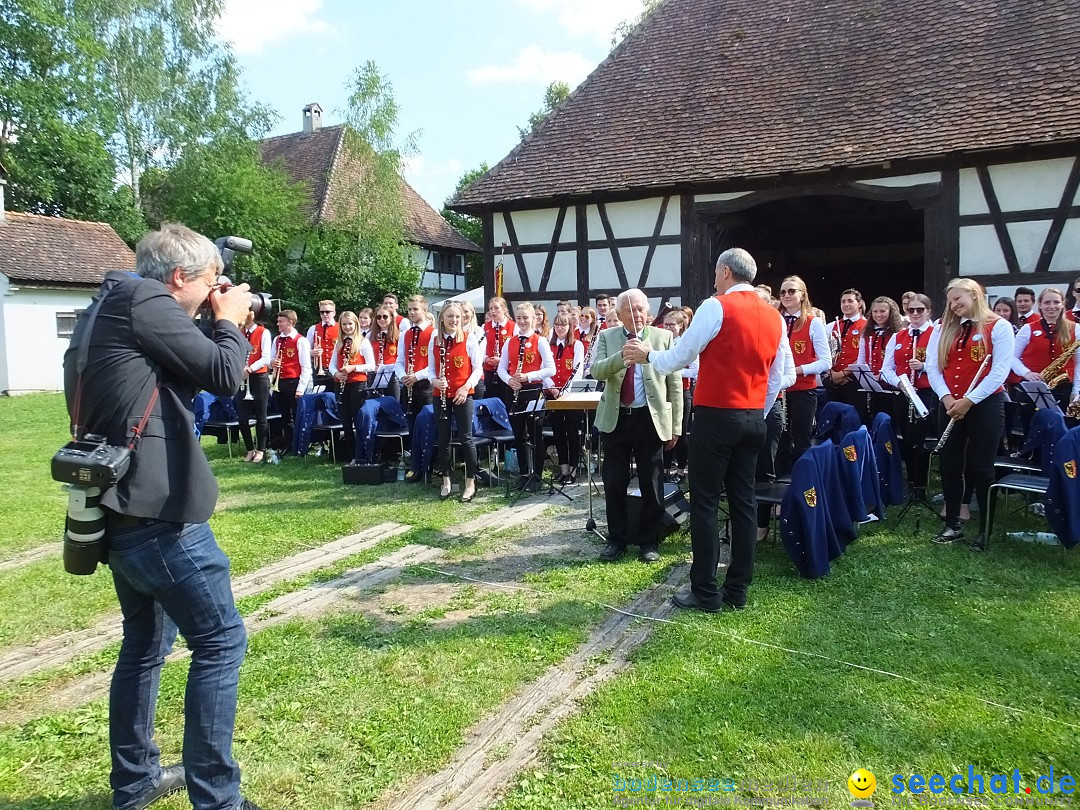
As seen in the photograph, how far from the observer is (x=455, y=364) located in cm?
801

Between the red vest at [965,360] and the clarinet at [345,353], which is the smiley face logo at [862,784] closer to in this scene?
the red vest at [965,360]

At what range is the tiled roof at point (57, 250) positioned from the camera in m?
23.6

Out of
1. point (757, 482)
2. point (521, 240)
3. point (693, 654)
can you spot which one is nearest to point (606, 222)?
point (521, 240)

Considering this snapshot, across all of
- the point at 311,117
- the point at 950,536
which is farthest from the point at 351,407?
the point at 311,117

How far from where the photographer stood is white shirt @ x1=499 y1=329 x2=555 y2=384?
28.8ft

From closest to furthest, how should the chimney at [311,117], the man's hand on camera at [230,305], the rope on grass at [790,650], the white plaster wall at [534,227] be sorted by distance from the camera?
the man's hand on camera at [230,305] < the rope on grass at [790,650] < the white plaster wall at [534,227] < the chimney at [311,117]

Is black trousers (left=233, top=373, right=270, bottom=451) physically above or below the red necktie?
below

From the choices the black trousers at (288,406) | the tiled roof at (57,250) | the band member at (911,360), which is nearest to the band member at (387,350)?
the black trousers at (288,406)

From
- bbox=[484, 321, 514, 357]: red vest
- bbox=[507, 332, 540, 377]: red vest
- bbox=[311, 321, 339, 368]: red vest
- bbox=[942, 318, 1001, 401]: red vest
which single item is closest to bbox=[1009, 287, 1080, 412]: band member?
bbox=[942, 318, 1001, 401]: red vest

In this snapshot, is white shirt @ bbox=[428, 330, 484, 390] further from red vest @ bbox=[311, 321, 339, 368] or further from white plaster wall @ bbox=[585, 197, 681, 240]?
white plaster wall @ bbox=[585, 197, 681, 240]

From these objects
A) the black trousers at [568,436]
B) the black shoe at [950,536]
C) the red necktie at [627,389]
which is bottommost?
the black shoe at [950,536]

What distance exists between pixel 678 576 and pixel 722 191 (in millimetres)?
9967

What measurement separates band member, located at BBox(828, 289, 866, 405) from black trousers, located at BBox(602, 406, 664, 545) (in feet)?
12.8

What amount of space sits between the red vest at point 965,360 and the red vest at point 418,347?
16.9 feet
